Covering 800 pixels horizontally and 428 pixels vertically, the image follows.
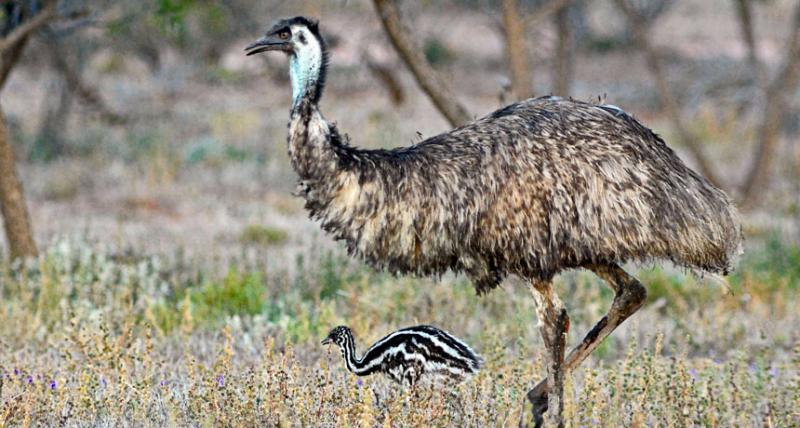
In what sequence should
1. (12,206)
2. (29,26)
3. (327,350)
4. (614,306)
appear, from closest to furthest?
(614,306) < (327,350) < (12,206) < (29,26)

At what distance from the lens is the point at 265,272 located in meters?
9.57

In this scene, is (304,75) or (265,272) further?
(265,272)

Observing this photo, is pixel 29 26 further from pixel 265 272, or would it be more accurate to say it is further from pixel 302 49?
pixel 302 49

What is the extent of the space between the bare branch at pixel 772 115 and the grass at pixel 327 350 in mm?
3118

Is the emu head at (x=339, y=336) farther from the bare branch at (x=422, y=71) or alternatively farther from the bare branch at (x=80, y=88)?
the bare branch at (x=80, y=88)

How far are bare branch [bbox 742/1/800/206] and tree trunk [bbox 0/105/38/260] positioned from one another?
8152 mm

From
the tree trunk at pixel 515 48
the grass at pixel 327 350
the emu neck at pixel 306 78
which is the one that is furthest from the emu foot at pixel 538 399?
the tree trunk at pixel 515 48

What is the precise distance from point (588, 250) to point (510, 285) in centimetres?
372

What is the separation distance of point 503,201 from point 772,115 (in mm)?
9158

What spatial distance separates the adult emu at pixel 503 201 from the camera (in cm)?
539

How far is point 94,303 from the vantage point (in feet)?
27.5

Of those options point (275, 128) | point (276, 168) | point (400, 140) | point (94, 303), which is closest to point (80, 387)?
point (94, 303)

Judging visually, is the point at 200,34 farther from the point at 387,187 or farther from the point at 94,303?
the point at 387,187

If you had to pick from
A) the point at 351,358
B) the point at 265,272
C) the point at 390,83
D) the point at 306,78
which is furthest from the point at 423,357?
the point at 390,83
